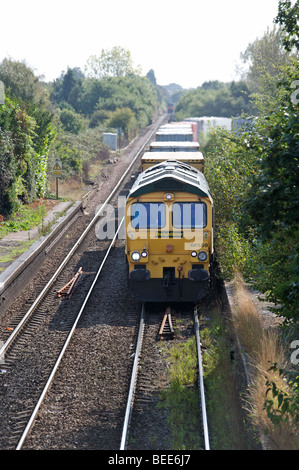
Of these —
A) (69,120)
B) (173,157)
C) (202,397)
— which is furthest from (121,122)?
(202,397)

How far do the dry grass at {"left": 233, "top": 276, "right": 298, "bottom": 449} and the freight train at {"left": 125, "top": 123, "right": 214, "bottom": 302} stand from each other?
3.88ft

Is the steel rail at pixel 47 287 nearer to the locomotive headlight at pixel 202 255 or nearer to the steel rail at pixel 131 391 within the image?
the steel rail at pixel 131 391

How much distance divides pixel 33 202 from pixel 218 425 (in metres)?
17.8

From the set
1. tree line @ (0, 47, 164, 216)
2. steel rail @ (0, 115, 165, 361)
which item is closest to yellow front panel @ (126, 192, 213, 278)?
steel rail @ (0, 115, 165, 361)

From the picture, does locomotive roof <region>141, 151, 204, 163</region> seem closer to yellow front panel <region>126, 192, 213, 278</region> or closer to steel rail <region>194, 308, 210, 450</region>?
yellow front panel <region>126, 192, 213, 278</region>

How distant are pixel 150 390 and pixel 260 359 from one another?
6.11 feet

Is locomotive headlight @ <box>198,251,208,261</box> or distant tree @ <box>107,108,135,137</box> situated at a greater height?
distant tree @ <box>107,108,135,137</box>

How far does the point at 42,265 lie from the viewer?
15.8 metres

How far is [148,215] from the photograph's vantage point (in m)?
11.4

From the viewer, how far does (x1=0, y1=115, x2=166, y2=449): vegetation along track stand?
730cm

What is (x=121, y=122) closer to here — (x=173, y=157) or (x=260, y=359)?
(x=173, y=157)

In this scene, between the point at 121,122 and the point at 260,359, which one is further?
the point at 121,122

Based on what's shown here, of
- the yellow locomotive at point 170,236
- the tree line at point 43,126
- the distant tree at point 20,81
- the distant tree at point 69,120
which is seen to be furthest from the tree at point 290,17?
the distant tree at point 69,120
